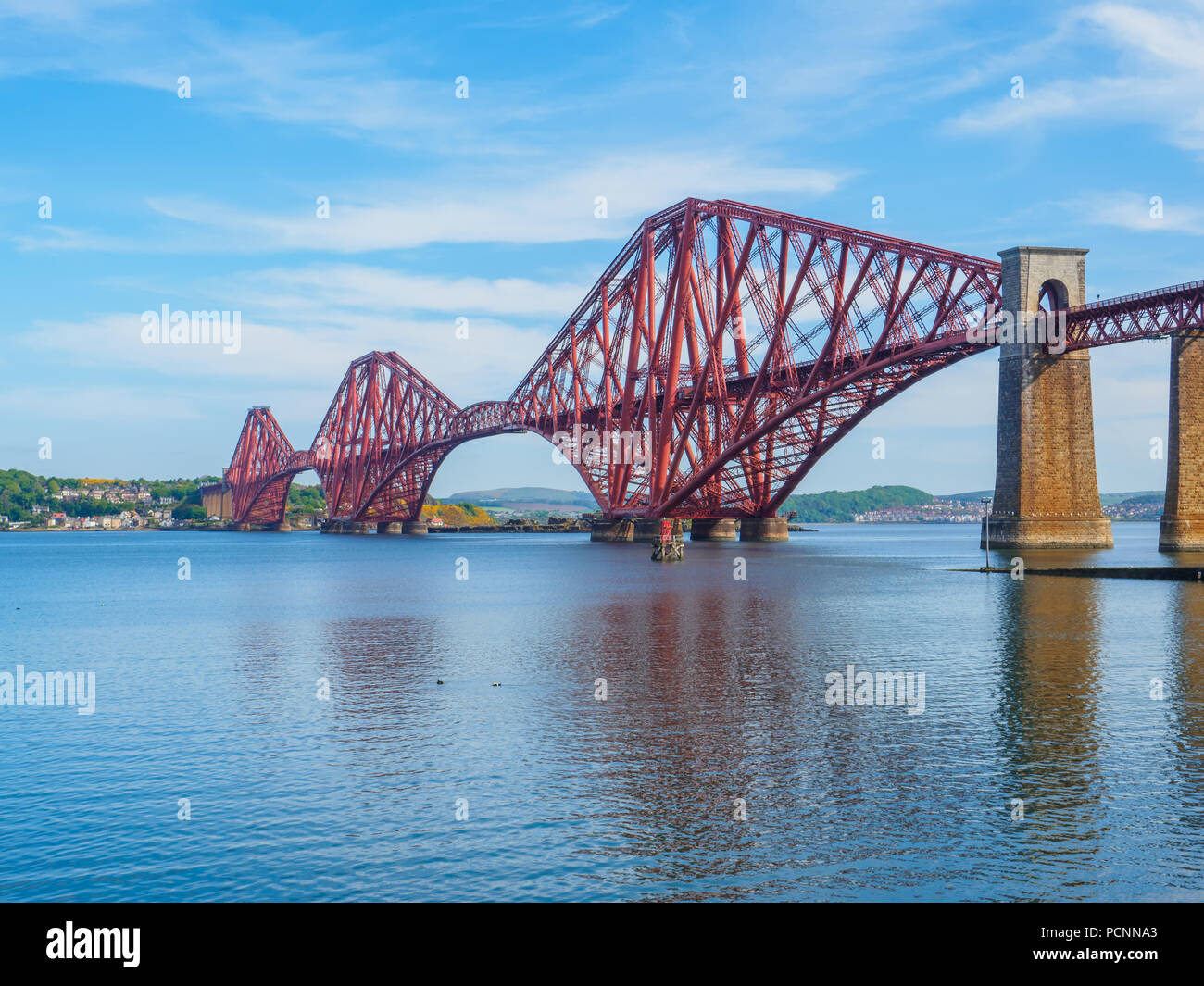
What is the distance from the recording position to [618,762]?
19625 millimetres

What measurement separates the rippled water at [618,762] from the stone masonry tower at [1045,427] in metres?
30.7

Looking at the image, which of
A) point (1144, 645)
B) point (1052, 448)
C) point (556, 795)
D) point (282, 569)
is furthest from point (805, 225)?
point (556, 795)

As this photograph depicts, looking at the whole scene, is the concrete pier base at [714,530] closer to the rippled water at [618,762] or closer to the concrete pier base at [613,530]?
the concrete pier base at [613,530]

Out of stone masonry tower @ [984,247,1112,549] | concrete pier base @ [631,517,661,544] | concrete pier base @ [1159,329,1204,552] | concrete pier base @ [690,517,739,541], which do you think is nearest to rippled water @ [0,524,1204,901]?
concrete pier base @ [1159,329,1204,552]

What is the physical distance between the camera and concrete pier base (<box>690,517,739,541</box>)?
13262 centimetres

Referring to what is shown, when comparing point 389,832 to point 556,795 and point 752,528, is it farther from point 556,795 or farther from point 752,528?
point 752,528

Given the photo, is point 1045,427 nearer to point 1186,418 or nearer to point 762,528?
point 1186,418

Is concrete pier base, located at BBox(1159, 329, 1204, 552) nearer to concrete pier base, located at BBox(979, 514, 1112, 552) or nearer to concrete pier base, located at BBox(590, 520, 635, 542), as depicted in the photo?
concrete pier base, located at BBox(979, 514, 1112, 552)

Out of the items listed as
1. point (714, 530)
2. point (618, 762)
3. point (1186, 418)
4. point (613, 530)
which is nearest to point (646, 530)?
point (613, 530)

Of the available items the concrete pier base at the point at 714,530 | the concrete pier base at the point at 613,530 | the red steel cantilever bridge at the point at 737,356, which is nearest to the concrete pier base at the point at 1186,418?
the red steel cantilever bridge at the point at 737,356

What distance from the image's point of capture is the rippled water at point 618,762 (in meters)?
14.1

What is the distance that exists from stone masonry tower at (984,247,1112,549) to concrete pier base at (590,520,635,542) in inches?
2118

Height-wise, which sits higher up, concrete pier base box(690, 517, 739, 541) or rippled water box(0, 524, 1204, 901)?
concrete pier base box(690, 517, 739, 541)

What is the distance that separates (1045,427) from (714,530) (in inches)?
2447
